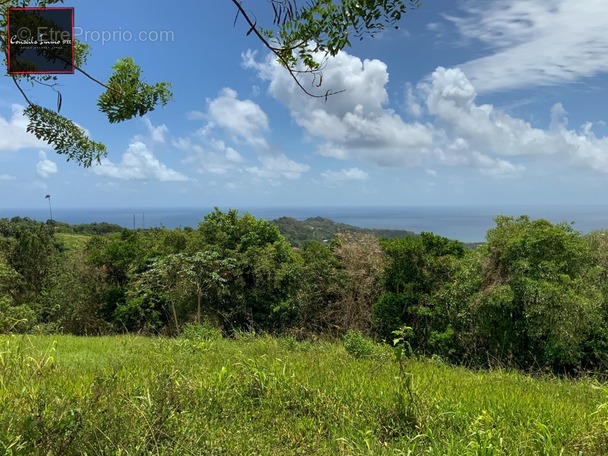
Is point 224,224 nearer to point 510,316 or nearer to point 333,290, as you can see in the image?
point 333,290

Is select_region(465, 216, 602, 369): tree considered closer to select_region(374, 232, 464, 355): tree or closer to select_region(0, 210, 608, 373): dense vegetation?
select_region(0, 210, 608, 373): dense vegetation

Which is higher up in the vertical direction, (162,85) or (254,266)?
(162,85)

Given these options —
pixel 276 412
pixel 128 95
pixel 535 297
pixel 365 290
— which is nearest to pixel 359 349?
pixel 276 412

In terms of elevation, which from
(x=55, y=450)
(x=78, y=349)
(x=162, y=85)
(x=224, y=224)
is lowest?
(x=78, y=349)

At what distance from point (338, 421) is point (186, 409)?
3.70 feet

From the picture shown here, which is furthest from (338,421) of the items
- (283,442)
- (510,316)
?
(510,316)

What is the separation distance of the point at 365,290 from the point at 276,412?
39.2 ft

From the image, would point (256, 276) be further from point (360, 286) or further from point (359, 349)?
point (359, 349)

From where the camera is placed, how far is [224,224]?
15.9m

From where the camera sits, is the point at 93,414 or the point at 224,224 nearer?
the point at 93,414

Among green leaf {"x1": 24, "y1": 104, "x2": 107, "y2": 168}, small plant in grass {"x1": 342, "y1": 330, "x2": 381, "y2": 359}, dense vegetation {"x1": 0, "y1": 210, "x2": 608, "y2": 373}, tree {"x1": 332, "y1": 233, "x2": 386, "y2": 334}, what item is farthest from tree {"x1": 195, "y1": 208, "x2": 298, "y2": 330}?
green leaf {"x1": 24, "y1": 104, "x2": 107, "y2": 168}

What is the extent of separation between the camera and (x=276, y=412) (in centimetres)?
328

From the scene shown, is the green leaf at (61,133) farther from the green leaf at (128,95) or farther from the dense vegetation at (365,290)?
the dense vegetation at (365,290)

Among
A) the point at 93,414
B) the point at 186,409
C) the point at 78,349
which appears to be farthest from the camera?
the point at 78,349
